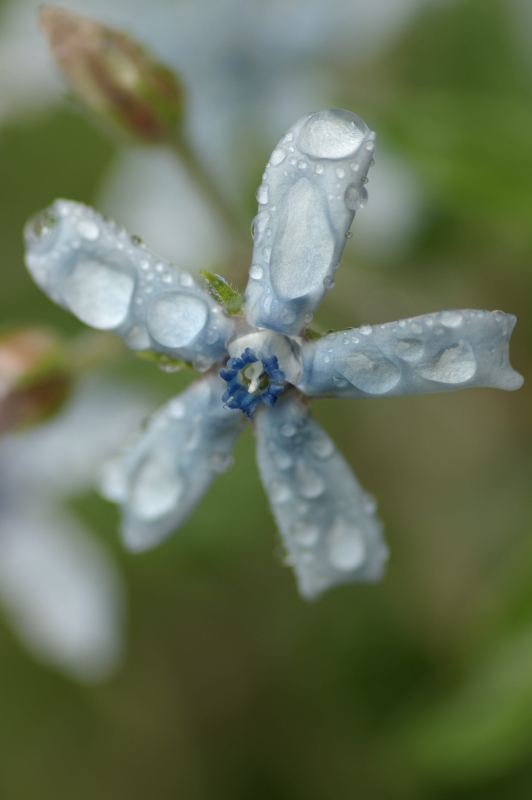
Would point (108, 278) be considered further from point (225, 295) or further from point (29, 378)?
→ point (29, 378)

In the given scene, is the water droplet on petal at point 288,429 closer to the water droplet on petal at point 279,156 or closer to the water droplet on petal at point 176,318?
the water droplet on petal at point 176,318

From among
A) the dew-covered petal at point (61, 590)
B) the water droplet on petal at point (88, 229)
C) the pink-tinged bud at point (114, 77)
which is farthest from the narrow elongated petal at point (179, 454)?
the dew-covered petal at point (61, 590)

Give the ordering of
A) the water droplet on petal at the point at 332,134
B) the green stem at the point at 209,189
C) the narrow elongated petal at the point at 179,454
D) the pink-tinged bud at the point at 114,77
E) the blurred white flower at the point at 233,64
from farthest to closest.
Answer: the blurred white flower at the point at 233,64, the green stem at the point at 209,189, the pink-tinged bud at the point at 114,77, the narrow elongated petal at the point at 179,454, the water droplet on petal at the point at 332,134

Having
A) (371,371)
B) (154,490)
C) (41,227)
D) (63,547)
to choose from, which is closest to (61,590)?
(63,547)

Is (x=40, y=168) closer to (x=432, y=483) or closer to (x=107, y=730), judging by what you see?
(x=432, y=483)

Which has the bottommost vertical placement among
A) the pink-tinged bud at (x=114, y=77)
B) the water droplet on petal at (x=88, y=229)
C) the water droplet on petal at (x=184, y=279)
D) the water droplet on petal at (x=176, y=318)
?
the water droplet on petal at (x=176, y=318)

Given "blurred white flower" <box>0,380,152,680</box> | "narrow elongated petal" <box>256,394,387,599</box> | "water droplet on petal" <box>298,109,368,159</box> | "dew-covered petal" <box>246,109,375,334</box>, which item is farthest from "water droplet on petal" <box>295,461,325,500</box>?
"blurred white flower" <box>0,380,152,680</box>

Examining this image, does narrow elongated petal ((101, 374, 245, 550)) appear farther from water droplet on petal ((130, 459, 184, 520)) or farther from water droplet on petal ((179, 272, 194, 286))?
water droplet on petal ((179, 272, 194, 286))
